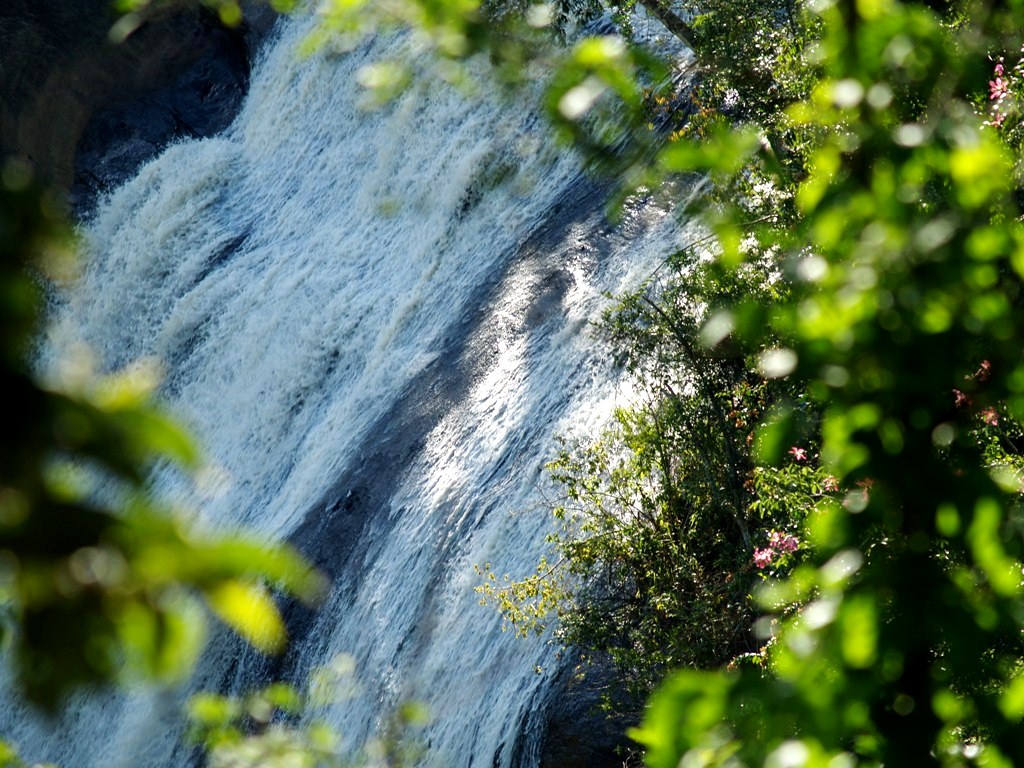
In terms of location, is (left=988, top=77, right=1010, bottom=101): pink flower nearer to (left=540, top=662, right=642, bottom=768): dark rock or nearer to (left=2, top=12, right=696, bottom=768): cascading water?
(left=2, top=12, right=696, bottom=768): cascading water

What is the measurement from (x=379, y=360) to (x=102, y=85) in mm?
10987

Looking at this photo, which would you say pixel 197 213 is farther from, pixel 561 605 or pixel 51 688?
pixel 51 688

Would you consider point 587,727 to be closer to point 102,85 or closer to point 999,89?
point 999,89

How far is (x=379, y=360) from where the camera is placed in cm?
1136

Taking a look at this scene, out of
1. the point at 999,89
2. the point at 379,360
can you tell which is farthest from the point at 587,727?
the point at 379,360

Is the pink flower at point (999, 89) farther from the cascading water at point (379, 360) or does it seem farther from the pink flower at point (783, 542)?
the cascading water at point (379, 360)

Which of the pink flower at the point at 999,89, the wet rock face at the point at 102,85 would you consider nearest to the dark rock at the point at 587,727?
the pink flower at the point at 999,89

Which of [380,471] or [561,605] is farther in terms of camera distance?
[380,471]

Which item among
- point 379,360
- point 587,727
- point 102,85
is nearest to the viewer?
point 587,727

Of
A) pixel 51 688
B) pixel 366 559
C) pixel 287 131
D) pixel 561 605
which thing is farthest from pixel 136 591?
pixel 287 131

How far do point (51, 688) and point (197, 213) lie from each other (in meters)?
16.6

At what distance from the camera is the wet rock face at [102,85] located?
1886 cm

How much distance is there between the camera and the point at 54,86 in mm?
19359

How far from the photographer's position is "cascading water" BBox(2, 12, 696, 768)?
836 cm
